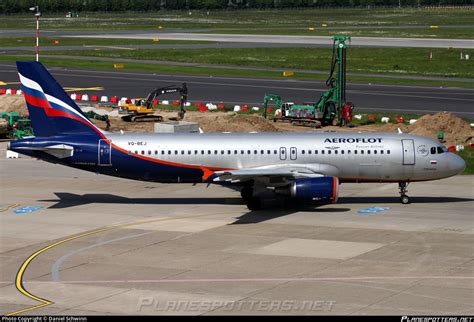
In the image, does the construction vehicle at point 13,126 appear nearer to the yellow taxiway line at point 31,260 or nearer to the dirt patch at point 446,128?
the yellow taxiway line at point 31,260

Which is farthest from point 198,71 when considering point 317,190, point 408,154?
point 317,190

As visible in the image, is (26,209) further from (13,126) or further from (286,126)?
(286,126)

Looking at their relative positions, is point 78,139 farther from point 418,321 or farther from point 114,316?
Result: point 418,321

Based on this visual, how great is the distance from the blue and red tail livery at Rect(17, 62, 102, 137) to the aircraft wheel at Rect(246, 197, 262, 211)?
34.4 feet

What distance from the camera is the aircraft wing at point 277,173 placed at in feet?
176

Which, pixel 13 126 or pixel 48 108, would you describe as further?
pixel 13 126

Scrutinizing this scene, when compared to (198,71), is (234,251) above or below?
below

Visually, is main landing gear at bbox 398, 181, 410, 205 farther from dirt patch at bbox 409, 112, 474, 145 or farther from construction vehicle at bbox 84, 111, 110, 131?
construction vehicle at bbox 84, 111, 110, 131

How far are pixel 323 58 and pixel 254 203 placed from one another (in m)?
94.1

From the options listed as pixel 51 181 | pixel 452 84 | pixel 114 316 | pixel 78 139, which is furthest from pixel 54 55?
pixel 114 316

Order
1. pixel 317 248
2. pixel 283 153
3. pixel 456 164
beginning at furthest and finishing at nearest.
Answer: pixel 456 164
pixel 283 153
pixel 317 248

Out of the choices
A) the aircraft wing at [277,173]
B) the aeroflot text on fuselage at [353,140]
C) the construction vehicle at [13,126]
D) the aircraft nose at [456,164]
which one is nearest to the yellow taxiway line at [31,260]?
the aircraft wing at [277,173]

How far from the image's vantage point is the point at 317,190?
53.6m

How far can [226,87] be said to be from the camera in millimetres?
119500
